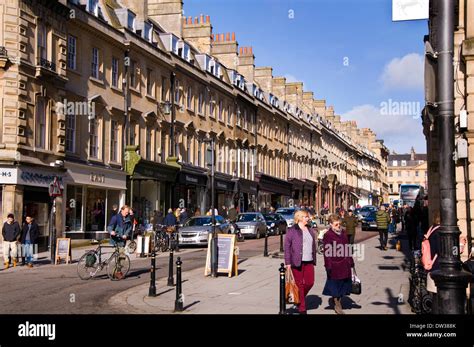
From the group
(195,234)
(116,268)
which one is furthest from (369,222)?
(116,268)

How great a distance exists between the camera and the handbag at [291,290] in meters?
10.8

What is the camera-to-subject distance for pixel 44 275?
17.7 meters

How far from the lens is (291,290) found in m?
10.9

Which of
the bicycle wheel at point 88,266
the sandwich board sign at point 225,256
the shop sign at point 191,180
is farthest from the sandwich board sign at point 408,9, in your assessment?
the shop sign at point 191,180

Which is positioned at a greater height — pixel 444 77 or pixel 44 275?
pixel 444 77

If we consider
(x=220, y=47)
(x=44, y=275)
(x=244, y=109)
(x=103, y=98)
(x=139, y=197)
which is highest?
(x=220, y=47)

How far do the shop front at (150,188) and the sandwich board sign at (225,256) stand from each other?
670 inches

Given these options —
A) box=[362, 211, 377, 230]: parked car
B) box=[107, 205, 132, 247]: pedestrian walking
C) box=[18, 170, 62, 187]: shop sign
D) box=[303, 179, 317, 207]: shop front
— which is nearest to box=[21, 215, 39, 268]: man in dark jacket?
box=[18, 170, 62, 187]: shop sign

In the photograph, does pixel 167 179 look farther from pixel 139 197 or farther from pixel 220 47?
pixel 220 47

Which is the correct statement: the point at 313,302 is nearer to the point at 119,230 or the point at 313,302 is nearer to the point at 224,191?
the point at 119,230

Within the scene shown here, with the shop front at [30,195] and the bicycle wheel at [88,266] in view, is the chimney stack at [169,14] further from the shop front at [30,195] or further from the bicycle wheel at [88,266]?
the bicycle wheel at [88,266]

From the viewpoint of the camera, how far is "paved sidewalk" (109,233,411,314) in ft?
39.0
